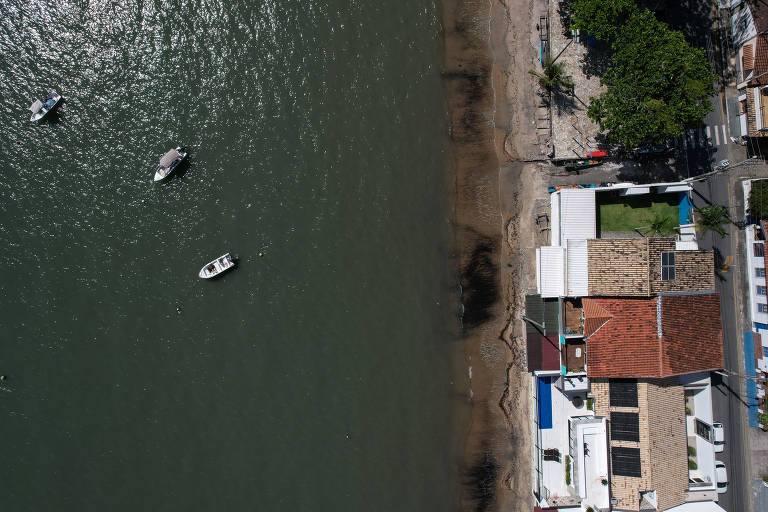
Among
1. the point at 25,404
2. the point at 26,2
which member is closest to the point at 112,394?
the point at 25,404

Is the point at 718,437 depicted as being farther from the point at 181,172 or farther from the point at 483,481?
the point at 181,172

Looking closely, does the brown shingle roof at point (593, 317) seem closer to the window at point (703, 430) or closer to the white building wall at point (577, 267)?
the white building wall at point (577, 267)

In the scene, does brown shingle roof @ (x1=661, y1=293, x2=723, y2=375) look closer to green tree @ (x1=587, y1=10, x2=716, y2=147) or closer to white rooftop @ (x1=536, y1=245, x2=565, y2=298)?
white rooftop @ (x1=536, y1=245, x2=565, y2=298)

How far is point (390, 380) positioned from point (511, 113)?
65.8 ft

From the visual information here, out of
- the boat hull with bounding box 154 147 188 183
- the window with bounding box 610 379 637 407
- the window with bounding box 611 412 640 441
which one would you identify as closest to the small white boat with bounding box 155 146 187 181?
the boat hull with bounding box 154 147 188 183

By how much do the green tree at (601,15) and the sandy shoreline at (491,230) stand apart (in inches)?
154

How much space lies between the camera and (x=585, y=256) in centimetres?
2802

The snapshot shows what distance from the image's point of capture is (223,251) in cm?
3061

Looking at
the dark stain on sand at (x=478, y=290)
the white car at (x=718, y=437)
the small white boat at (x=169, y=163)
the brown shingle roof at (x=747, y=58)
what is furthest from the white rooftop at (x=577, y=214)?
the small white boat at (x=169, y=163)

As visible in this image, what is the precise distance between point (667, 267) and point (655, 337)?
427 centimetres

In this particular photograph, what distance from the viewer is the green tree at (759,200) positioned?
29172 millimetres

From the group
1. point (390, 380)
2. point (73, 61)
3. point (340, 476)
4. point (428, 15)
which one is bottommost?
point (340, 476)

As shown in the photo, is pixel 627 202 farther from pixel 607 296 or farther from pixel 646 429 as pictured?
pixel 646 429

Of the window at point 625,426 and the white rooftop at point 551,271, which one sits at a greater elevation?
the white rooftop at point 551,271
